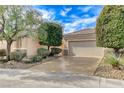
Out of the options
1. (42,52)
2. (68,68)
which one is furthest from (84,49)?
(68,68)

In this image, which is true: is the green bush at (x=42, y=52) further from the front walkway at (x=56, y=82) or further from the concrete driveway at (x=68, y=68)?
the front walkway at (x=56, y=82)

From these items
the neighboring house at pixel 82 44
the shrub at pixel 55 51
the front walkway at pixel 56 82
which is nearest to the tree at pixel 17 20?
the front walkway at pixel 56 82

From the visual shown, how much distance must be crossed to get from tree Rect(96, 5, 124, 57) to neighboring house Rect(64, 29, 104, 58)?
230 inches

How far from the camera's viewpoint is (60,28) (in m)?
18.2

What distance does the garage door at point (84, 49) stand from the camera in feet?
56.7

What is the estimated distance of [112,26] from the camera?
35.3ft

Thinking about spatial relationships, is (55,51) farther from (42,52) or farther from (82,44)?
(82,44)

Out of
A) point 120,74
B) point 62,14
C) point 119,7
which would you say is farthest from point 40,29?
point 120,74

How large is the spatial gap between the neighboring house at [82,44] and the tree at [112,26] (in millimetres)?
5847

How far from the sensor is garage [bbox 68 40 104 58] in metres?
17.3

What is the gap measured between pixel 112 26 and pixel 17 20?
17.5 feet

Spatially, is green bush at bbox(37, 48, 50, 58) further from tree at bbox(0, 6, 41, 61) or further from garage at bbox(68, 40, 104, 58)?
tree at bbox(0, 6, 41, 61)
